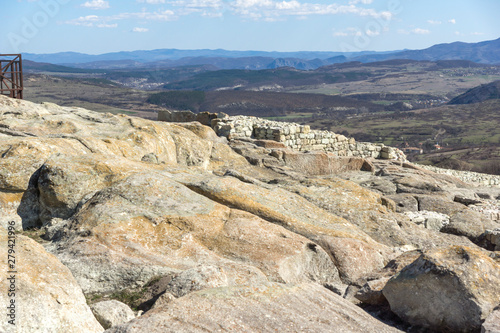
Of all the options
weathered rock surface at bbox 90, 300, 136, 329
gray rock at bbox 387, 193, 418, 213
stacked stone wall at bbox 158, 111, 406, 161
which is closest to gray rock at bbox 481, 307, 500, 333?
weathered rock surface at bbox 90, 300, 136, 329

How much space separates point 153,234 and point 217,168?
28.8ft

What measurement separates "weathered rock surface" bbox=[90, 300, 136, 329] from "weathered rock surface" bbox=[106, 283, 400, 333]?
0.98 m

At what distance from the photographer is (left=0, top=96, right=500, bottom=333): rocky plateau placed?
5691 millimetres

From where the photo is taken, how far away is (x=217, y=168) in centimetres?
1692

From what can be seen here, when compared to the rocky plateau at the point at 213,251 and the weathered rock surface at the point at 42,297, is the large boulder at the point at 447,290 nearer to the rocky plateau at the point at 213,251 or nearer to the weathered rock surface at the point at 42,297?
the rocky plateau at the point at 213,251

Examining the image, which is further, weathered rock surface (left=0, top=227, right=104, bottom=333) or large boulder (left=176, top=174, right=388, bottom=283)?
large boulder (left=176, top=174, right=388, bottom=283)

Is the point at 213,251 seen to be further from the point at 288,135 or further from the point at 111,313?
the point at 288,135

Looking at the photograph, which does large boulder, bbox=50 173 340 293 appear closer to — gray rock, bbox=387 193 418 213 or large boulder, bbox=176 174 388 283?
large boulder, bbox=176 174 388 283

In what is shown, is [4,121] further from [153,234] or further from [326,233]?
[326,233]

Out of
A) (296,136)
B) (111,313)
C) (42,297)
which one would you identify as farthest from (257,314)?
(296,136)

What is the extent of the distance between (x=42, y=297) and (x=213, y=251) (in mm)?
3301

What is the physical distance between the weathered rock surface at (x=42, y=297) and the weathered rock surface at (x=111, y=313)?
0.63 feet

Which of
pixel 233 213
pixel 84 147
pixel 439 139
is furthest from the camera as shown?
pixel 439 139

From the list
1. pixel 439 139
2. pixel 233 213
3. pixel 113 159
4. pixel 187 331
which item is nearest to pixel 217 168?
pixel 113 159
